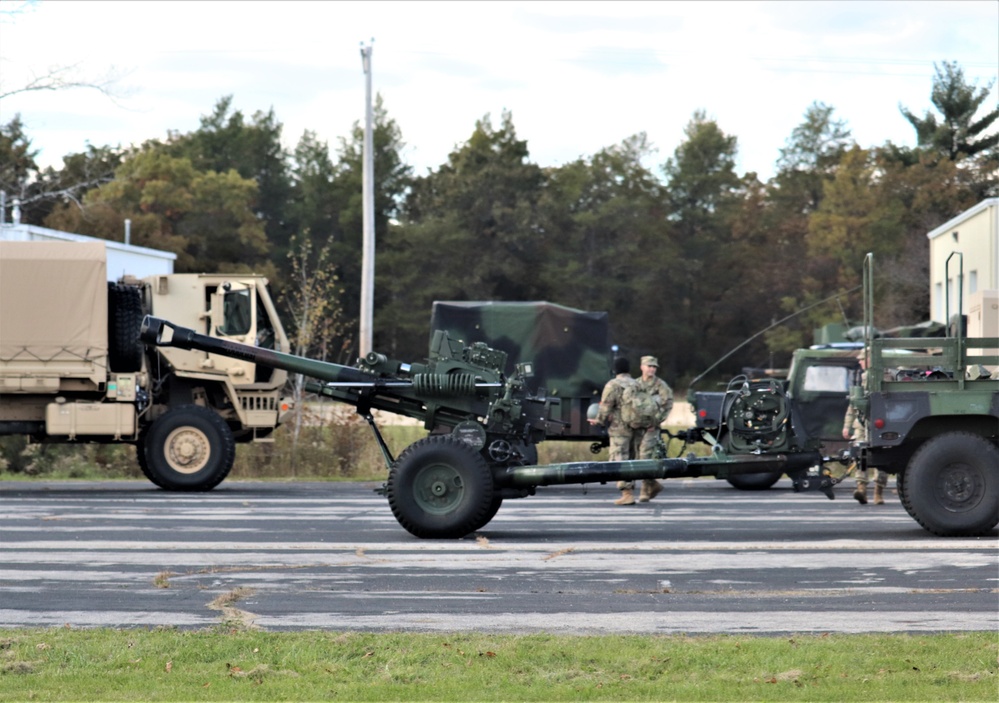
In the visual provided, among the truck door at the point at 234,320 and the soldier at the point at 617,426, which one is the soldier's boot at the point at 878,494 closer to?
the soldier at the point at 617,426

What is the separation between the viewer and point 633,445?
694 inches

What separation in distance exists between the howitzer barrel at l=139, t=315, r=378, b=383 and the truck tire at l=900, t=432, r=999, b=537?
17.5ft

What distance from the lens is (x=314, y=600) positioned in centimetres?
992

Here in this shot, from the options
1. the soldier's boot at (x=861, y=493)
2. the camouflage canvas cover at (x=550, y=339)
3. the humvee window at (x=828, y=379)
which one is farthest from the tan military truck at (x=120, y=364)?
the soldier's boot at (x=861, y=493)

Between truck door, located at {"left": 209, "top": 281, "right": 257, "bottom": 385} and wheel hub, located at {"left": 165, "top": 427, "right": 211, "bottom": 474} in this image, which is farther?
truck door, located at {"left": 209, "top": 281, "right": 257, "bottom": 385}

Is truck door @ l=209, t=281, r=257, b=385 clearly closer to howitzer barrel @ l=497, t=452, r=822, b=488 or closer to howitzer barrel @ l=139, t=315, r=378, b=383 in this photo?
howitzer barrel @ l=139, t=315, r=378, b=383

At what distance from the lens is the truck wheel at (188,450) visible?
1977cm

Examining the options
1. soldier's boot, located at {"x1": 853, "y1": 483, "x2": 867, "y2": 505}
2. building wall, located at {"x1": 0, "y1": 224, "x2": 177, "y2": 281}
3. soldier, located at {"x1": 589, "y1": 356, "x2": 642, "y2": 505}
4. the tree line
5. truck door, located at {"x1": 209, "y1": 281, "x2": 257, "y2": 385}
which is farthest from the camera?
the tree line

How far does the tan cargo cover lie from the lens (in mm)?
19469

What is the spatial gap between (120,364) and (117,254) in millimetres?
13468

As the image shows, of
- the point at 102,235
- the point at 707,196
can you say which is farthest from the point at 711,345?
the point at 102,235

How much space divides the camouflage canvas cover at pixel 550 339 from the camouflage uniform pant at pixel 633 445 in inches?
138

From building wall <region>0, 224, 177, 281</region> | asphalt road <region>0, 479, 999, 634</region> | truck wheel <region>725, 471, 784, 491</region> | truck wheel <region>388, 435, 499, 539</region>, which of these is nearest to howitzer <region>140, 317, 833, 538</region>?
truck wheel <region>388, 435, 499, 539</region>

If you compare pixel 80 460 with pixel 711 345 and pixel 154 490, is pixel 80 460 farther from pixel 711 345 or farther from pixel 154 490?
pixel 711 345
